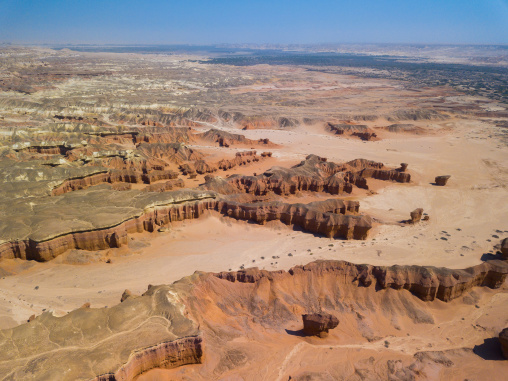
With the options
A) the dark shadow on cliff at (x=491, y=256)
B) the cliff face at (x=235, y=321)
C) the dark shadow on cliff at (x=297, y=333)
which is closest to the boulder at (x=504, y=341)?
the cliff face at (x=235, y=321)

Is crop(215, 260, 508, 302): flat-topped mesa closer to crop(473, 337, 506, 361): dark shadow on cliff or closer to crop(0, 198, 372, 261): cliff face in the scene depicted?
crop(473, 337, 506, 361): dark shadow on cliff

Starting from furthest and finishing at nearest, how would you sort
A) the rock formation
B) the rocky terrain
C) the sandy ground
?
the rock formation
the sandy ground
the rocky terrain

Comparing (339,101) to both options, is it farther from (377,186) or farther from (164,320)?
(164,320)

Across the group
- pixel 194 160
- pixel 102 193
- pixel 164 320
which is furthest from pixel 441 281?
pixel 194 160

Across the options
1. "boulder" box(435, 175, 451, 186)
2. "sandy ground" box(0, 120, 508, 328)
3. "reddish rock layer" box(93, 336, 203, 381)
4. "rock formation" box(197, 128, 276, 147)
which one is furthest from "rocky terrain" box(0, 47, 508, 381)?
"rock formation" box(197, 128, 276, 147)

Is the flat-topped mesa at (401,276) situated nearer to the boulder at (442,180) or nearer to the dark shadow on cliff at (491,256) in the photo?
the dark shadow on cliff at (491,256)

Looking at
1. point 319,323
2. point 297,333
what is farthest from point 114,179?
point 319,323
